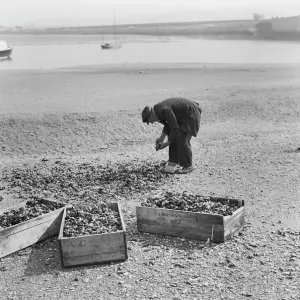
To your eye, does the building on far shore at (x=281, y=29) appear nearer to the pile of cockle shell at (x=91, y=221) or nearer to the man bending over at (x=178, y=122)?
the man bending over at (x=178, y=122)

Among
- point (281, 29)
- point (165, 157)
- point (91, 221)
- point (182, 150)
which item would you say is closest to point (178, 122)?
point (182, 150)

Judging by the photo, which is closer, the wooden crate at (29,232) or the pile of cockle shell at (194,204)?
the wooden crate at (29,232)

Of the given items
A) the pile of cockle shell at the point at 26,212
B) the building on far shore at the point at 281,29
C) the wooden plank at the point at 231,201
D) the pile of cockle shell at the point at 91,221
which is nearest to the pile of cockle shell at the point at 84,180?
the pile of cockle shell at the point at 26,212

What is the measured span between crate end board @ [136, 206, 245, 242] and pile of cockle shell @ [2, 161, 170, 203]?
1.82 meters

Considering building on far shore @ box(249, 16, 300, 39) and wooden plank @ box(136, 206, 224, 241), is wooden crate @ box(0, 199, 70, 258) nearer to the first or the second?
wooden plank @ box(136, 206, 224, 241)

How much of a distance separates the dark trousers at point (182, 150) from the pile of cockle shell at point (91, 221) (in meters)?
2.77

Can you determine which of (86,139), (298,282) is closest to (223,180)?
(298,282)

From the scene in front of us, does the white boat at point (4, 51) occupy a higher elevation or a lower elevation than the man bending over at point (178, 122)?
lower

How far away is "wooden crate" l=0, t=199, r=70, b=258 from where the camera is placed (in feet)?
20.3

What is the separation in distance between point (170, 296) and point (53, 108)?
11.2 metres

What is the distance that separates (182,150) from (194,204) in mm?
2732

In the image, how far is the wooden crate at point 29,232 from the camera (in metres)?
6.18

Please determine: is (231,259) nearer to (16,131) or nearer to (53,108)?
(16,131)

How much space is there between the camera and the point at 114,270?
5.80m
